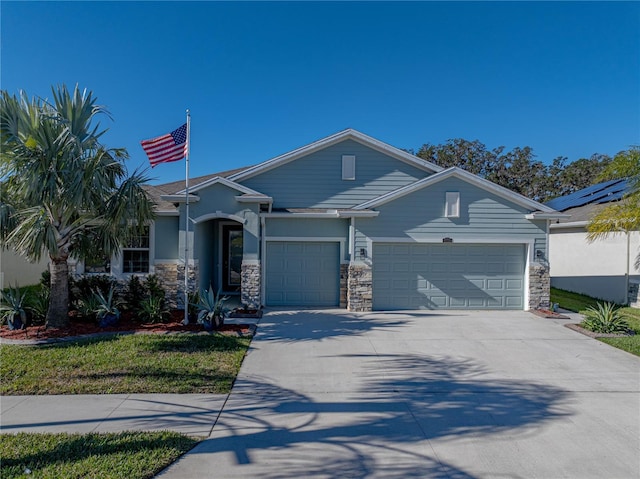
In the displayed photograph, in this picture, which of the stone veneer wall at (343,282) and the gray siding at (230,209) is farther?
the stone veneer wall at (343,282)

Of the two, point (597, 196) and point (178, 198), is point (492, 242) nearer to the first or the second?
point (178, 198)

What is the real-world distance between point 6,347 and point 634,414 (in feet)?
34.7

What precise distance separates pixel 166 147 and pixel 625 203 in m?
14.4

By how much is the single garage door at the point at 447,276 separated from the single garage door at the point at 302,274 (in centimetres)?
144

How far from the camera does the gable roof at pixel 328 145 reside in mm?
12555

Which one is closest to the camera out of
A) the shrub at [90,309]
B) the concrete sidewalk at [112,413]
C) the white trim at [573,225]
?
the concrete sidewalk at [112,413]

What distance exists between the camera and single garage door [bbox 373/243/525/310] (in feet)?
37.2

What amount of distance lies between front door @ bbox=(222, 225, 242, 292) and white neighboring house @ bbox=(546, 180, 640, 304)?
1284cm

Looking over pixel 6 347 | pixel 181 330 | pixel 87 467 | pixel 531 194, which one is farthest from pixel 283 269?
pixel 531 194

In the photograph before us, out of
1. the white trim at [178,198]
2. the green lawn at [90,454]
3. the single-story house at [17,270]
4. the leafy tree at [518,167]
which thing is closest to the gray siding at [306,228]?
the white trim at [178,198]

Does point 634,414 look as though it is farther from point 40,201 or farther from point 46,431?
point 40,201

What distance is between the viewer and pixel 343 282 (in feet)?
38.5

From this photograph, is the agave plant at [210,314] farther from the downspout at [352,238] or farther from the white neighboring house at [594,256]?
the white neighboring house at [594,256]

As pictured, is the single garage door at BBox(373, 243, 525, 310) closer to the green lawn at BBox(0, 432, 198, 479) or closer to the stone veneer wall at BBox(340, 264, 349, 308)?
the stone veneer wall at BBox(340, 264, 349, 308)
